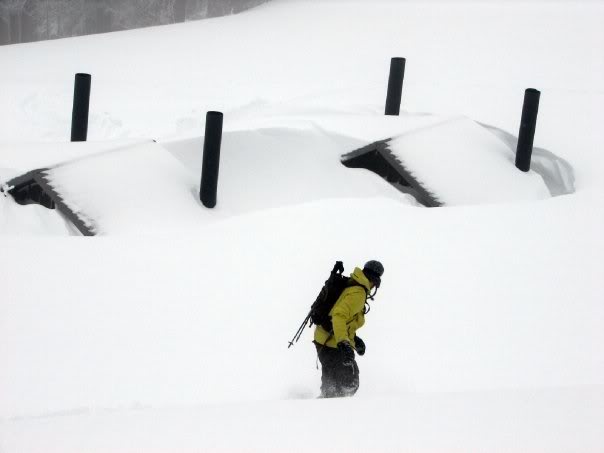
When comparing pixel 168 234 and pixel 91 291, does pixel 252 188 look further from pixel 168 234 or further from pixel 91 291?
pixel 91 291

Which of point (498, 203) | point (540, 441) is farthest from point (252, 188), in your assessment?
point (540, 441)

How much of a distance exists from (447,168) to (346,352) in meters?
6.79

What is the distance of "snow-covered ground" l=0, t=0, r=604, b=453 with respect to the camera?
4.86m

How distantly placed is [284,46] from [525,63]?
21.5 ft

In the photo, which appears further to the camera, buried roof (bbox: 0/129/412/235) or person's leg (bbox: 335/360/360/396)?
buried roof (bbox: 0/129/412/235)

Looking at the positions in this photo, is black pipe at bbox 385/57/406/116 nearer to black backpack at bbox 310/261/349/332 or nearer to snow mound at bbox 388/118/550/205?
snow mound at bbox 388/118/550/205

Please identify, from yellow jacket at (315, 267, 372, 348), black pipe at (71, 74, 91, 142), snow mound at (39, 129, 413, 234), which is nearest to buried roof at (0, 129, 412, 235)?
snow mound at (39, 129, 413, 234)

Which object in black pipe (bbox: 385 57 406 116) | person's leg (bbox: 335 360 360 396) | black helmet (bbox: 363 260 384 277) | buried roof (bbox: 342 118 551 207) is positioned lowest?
person's leg (bbox: 335 360 360 396)

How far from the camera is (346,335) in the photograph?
20.4ft

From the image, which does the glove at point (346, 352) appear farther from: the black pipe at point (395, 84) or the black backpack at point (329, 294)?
the black pipe at point (395, 84)

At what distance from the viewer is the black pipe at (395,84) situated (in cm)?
1462

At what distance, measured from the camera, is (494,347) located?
795 cm

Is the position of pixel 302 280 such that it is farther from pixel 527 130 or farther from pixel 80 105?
pixel 527 130

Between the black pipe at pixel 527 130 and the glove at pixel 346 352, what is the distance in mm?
7799
